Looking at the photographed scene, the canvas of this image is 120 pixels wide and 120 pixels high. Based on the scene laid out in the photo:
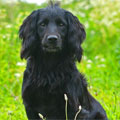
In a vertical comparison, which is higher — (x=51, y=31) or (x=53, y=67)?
(x=51, y=31)

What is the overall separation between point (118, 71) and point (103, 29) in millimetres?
1767

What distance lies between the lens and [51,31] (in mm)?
3816

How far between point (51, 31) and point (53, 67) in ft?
1.44

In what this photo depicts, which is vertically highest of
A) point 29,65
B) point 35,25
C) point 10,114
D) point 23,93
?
point 35,25

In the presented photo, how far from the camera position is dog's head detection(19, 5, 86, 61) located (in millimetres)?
3887

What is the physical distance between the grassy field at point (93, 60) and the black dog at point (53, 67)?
272mm

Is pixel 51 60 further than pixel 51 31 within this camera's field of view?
Yes

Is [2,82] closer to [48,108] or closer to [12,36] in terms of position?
[12,36]

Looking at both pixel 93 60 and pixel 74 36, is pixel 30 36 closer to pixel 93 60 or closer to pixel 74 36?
pixel 74 36

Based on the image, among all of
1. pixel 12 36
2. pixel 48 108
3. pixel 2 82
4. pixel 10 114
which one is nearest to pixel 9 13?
pixel 12 36

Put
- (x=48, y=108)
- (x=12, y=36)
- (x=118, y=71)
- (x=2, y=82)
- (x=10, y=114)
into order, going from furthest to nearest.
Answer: (x=12, y=36) < (x=118, y=71) < (x=2, y=82) < (x=10, y=114) < (x=48, y=108)

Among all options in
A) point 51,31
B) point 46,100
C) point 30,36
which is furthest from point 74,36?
point 46,100

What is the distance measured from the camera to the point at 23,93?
3889mm

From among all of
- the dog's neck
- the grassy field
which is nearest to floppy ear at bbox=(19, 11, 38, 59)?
the dog's neck
